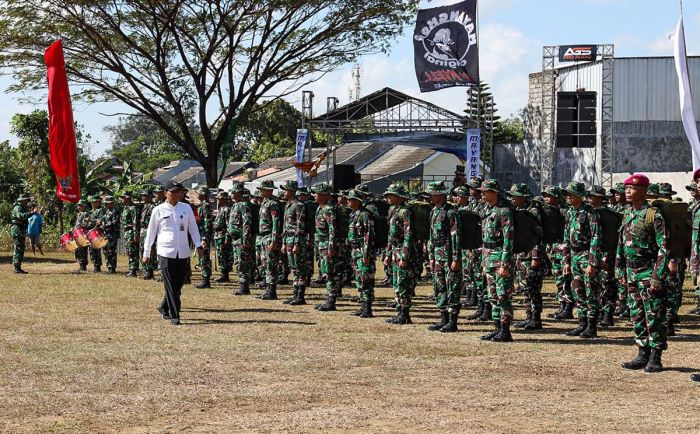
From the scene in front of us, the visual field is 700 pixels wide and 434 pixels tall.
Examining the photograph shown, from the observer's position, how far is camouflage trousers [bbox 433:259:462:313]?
12.6m

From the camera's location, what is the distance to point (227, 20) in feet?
99.0

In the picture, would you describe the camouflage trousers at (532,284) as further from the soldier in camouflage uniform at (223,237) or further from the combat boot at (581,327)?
the soldier in camouflage uniform at (223,237)

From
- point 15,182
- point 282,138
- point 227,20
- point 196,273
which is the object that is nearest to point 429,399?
point 196,273

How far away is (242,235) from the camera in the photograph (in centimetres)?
1762

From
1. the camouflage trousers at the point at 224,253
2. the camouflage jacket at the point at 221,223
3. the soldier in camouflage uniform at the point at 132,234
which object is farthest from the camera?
the soldier in camouflage uniform at the point at 132,234

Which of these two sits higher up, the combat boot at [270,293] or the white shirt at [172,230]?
the white shirt at [172,230]

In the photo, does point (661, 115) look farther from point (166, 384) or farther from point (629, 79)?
point (166, 384)

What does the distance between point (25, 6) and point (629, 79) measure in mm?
20828

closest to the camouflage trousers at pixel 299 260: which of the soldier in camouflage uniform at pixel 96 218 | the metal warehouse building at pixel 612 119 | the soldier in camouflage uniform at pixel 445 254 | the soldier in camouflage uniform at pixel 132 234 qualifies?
the soldier in camouflage uniform at pixel 445 254

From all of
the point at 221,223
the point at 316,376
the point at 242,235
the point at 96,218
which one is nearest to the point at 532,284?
the point at 316,376

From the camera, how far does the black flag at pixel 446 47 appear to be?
99.6ft

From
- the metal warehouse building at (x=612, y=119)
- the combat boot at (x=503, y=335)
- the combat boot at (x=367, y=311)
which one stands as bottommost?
the combat boot at (x=503, y=335)

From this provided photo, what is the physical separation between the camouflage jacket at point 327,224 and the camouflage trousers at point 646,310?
6082 millimetres

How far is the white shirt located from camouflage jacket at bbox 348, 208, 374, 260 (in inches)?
95.8
